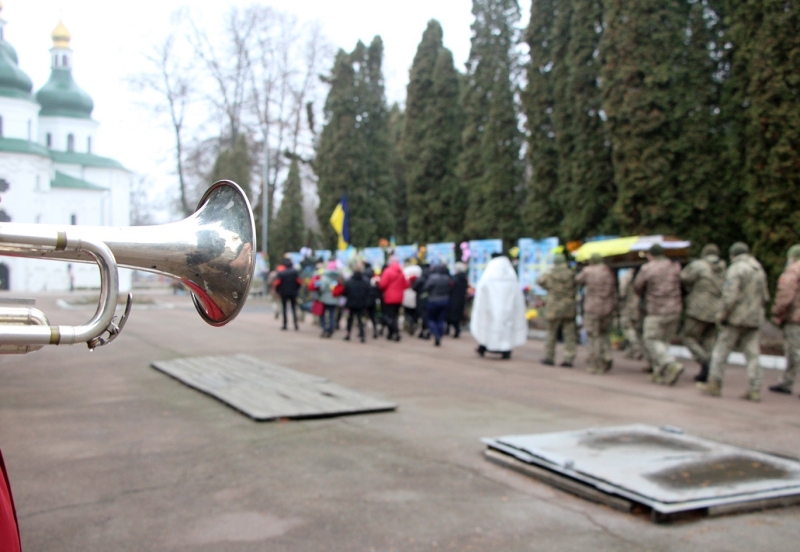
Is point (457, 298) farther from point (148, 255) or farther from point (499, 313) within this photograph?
point (148, 255)

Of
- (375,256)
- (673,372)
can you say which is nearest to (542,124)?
(375,256)

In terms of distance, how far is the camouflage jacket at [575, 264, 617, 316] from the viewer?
36.1 feet

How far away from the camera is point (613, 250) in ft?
40.4

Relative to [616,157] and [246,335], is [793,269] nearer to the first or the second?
[616,157]

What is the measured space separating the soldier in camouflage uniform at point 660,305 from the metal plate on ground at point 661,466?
3.81 m

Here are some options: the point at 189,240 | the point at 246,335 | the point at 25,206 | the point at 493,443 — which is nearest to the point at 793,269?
the point at 493,443

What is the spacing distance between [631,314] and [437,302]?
388 cm

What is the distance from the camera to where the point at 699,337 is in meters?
10.3

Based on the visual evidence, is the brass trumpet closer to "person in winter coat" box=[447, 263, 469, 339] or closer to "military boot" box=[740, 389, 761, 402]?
"military boot" box=[740, 389, 761, 402]

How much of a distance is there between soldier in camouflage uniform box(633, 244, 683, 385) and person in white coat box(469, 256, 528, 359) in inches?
105

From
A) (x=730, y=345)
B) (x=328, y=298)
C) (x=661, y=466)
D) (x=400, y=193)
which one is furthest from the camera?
(x=400, y=193)

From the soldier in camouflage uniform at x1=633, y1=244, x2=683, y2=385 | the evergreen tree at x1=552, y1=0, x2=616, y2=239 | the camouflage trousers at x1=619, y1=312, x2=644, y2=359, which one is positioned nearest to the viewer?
the soldier in camouflage uniform at x1=633, y1=244, x2=683, y2=385

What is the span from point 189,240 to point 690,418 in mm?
6743

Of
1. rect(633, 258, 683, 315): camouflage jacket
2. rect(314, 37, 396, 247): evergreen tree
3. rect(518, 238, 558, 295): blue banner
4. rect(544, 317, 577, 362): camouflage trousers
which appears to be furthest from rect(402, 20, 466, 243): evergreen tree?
rect(633, 258, 683, 315): camouflage jacket
